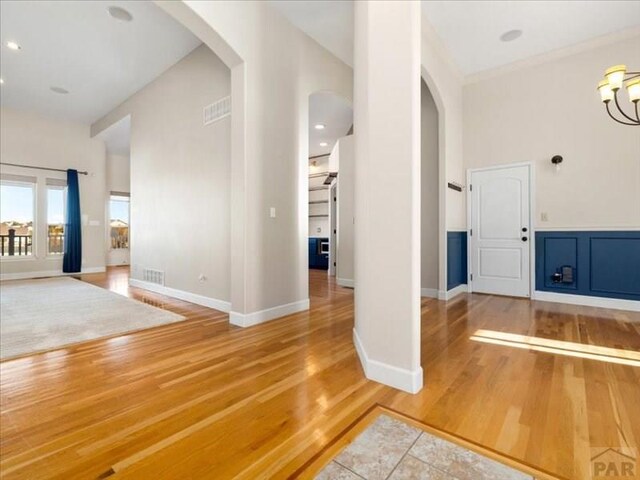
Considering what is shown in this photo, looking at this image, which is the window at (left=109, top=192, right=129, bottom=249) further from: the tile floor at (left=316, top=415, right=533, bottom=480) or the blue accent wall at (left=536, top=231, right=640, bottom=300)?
the blue accent wall at (left=536, top=231, right=640, bottom=300)

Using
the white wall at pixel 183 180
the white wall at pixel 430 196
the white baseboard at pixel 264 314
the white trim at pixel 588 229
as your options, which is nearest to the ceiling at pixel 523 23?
the white wall at pixel 430 196

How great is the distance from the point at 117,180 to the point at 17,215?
2.41 metres

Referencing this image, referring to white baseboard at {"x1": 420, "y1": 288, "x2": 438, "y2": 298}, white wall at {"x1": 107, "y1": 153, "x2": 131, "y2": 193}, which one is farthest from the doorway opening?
white wall at {"x1": 107, "y1": 153, "x2": 131, "y2": 193}

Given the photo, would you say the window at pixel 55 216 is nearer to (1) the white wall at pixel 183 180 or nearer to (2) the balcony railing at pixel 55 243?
(2) the balcony railing at pixel 55 243

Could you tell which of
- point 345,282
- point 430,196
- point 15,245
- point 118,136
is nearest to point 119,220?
point 15,245

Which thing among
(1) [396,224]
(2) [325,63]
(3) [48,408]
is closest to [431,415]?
(1) [396,224]

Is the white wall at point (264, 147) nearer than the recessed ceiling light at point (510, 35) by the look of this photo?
Yes

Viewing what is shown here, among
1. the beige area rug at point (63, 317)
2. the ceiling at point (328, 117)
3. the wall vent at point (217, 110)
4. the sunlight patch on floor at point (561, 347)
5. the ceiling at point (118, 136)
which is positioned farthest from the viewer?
the ceiling at point (118, 136)

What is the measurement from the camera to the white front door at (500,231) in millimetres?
4461

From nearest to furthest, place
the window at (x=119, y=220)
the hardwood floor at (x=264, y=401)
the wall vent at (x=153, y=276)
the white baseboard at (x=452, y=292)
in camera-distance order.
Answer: the hardwood floor at (x=264, y=401) < the white baseboard at (x=452, y=292) < the wall vent at (x=153, y=276) < the window at (x=119, y=220)

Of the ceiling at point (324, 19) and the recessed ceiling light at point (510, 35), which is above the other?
the recessed ceiling light at point (510, 35)

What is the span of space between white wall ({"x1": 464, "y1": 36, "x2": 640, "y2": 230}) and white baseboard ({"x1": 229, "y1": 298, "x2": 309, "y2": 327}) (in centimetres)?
362

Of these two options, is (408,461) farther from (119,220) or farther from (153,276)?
(119,220)

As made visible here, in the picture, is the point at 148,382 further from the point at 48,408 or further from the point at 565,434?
the point at 565,434
